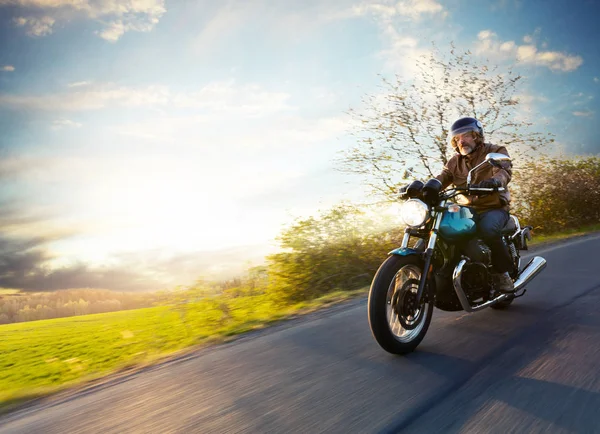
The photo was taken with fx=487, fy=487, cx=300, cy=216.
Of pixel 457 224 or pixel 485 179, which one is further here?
pixel 485 179

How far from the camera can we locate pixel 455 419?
270cm

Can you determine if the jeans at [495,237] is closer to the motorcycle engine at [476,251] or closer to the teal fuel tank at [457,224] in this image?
the motorcycle engine at [476,251]

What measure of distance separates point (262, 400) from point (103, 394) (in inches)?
56.8

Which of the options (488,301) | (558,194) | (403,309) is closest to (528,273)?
(488,301)

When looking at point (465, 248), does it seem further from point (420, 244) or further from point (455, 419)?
point (455, 419)

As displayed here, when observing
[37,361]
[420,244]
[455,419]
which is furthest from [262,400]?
[37,361]

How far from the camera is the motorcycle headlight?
3.91m

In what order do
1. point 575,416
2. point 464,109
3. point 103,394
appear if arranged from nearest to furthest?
point 575,416 < point 103,394 < point 464,109

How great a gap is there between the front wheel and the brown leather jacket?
4.33 feet

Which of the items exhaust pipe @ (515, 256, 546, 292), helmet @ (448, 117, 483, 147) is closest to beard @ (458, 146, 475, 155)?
helmet @ (448, 117, 483, 147)

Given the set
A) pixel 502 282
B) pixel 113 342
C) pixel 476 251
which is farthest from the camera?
pixel 113 342

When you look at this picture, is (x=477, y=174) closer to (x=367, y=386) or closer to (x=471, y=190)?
(x=471, y=190)

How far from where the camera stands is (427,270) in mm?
3930

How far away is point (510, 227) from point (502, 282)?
62cm
